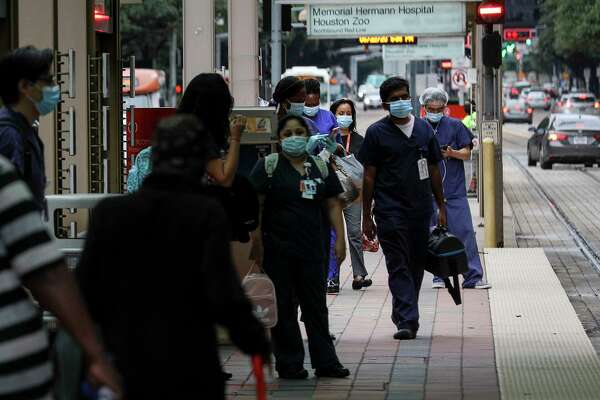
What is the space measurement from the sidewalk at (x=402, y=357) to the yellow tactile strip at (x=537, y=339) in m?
0.12

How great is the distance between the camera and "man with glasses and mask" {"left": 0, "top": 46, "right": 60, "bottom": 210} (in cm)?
602

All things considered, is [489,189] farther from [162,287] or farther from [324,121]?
[162,287]

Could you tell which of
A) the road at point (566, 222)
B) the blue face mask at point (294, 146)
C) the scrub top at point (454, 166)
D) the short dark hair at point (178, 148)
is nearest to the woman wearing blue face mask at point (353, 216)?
the scrub top at point (454, 166)

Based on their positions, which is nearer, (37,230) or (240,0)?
(37,230)

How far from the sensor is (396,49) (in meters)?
41.2

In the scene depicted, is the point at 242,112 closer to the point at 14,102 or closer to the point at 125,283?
the point at 14,102

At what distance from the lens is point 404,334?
10430 mm

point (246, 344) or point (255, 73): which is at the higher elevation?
point (255, 73)

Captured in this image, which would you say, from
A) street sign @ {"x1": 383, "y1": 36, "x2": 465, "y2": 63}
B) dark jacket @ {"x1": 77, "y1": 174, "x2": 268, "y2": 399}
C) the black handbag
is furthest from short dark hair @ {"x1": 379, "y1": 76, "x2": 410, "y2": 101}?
street sign @ {"x1": 383, "y1": 36, "x2": 465, "y2": 63}

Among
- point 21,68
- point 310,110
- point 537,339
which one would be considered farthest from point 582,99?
point 21,68

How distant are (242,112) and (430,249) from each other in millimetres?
1667

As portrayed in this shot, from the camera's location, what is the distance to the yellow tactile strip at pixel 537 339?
28.5ft

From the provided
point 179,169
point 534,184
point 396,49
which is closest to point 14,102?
point 179,169

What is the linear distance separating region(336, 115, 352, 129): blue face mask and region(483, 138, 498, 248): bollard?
350 cm
